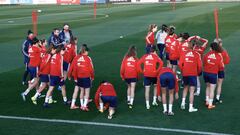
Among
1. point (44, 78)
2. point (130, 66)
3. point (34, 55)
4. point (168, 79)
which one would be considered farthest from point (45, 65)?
point (168, 79)

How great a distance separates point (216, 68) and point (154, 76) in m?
1.90

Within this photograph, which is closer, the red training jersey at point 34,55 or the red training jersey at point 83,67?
the red training jersey at point 83,67

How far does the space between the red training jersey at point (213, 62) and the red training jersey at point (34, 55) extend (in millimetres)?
5779

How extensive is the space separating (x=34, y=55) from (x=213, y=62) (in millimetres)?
6126

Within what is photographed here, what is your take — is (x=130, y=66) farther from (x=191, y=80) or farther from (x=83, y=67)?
(x=191, y=80)

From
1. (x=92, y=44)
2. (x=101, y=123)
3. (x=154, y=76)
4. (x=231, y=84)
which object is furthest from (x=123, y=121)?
(x=92, y=44)

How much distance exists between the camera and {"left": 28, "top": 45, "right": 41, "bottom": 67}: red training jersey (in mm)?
13656

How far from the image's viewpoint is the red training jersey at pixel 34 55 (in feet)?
44.8

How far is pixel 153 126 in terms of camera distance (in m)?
10.6

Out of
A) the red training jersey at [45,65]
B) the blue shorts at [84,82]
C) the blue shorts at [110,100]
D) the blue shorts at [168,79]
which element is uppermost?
the red training jersey at [45,65]

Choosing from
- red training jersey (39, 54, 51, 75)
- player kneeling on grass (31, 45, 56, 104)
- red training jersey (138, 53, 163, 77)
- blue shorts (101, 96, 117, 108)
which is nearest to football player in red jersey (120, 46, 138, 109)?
red training jersey (138, 53, 163, 77)

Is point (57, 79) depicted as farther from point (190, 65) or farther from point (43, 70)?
point (190, 65)

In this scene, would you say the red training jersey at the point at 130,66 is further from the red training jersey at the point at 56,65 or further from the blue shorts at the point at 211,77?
the blue shorts at the point at 211,77

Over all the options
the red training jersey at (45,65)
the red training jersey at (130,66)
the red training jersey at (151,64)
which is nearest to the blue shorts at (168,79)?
the red training jersey at (151,64)
